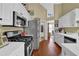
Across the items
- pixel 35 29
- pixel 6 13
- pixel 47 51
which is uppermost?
pixel 6 13

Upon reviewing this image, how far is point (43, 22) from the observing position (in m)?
11.0

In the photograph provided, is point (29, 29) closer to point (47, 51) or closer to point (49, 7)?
point (47, 51)

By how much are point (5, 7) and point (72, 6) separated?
18.4ft

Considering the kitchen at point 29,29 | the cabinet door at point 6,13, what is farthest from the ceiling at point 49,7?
the cabinet door at point 6,13

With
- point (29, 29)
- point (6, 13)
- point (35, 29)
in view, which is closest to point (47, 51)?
point (35, 29)

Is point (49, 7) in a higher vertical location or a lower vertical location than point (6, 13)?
higher

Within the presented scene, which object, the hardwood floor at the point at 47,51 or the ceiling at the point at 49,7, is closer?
the hardwood floor at the point at 47,51

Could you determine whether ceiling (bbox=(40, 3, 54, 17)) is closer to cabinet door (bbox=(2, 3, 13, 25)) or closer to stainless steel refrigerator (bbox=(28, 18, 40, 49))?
stainless steel refrigerator (bbox=(28, 18, 40, 49))

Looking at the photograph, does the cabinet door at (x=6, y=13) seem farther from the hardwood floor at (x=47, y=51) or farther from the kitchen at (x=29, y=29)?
the hardwood floor at (x=47, y=51)

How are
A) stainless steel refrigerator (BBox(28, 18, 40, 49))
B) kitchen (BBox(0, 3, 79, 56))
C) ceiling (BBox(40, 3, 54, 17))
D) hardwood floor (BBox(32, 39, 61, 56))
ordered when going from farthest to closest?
ceiling (BBox(40, 3, 54, 17))
stainless steel refrigerator (BBox(28, 18, 40, 49))
hardwood floor (BBox(32, 39, 61, 56))
kitchen (BBox(0, 3, 79, 56))

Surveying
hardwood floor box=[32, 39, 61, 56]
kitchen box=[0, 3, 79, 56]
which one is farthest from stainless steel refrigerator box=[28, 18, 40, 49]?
hardwood floor box=[32, 39, 61, 56]

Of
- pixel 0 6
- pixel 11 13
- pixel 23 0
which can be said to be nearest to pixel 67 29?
pixel 11 13

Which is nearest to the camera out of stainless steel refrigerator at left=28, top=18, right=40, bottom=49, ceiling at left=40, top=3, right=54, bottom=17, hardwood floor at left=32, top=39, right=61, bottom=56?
hardwood floor at left=32, top=39, right=61, bottom=56

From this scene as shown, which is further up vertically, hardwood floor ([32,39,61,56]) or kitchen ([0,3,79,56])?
kitchen ([0,3,79,56])
